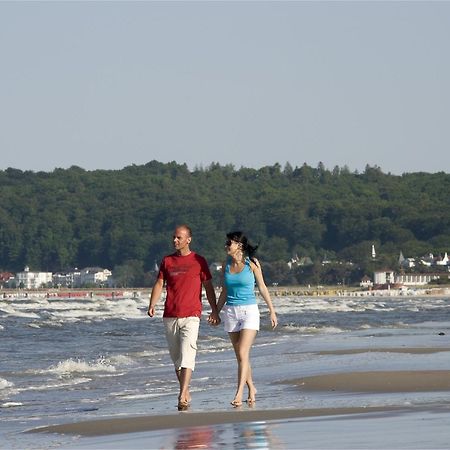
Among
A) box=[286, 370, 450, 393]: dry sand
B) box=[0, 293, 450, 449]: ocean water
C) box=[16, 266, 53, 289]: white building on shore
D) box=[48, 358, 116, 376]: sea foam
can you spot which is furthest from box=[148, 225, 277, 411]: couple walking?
box=[16, 266, 53, 289]: white building on shore

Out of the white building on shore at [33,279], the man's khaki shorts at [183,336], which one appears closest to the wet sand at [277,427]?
the man's khaki shorts at [183,336]

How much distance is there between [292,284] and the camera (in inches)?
6841

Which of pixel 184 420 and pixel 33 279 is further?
pixel 33 279

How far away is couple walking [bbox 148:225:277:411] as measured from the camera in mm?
12102

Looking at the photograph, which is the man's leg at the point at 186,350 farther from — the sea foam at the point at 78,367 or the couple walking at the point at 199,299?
the sea foam at the point at 78,367

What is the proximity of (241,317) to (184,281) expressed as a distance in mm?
599

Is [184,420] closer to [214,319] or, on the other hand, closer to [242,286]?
[214,319]

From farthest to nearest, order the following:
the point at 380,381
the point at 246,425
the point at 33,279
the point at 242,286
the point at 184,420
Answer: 1. the point at 33,279
2. the point at 380,381
3. the point at 242,286
4. the point at 184,420
5. the point at 246,425

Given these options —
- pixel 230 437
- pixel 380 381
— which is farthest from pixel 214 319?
pixel 380 381

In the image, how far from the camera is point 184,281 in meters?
12.1

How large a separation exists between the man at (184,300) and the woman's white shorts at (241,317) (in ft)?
0.56

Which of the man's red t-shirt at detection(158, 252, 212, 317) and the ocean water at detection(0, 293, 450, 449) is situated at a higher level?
the man's red t-shirt at detection(158, 252, 212, 317)

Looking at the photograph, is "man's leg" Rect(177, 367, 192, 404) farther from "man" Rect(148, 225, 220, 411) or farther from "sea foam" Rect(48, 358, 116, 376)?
"sea foam" Rect(48, 358, 116, 376)

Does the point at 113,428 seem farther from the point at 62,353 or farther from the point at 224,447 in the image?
the point at 62,353
